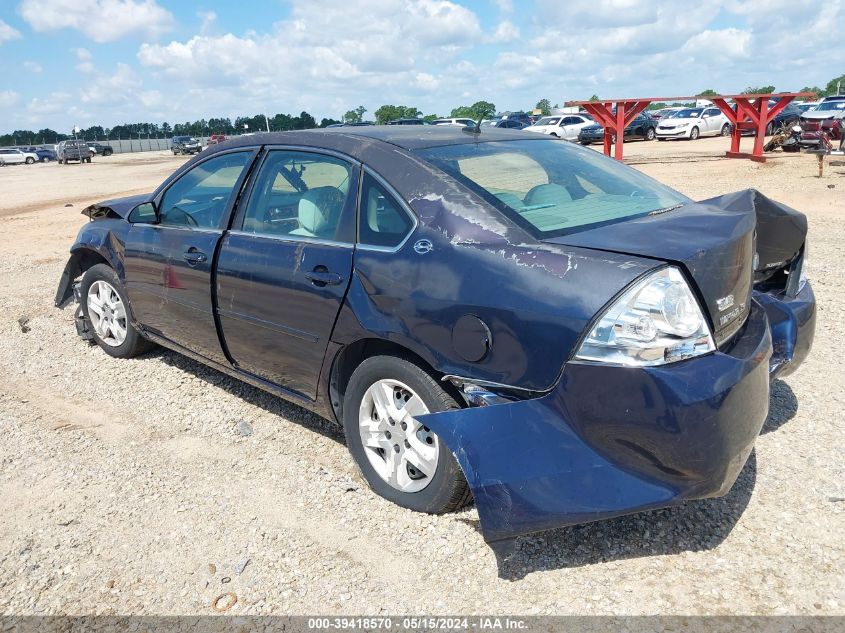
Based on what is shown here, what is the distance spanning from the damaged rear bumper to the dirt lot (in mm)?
363

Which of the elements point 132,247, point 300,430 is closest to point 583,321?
point 300,430

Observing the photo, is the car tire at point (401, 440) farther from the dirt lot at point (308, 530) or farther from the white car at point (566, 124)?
the white car at point (566, 124)

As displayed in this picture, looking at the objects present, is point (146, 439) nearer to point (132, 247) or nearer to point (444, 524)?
point (132, 247)

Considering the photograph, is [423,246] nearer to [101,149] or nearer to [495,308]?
[495,308]

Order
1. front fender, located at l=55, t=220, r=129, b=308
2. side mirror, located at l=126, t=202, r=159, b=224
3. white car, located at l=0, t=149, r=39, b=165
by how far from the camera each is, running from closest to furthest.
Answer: side mirror, located at l=126, t=202, r=159, b=224, front fender, located at l=55, t=220, r=129, b=308, white car, located at l=0, t=149, r=39, b=165

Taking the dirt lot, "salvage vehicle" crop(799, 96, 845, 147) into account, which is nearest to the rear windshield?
the dirt lot

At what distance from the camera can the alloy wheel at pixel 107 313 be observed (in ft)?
17.3

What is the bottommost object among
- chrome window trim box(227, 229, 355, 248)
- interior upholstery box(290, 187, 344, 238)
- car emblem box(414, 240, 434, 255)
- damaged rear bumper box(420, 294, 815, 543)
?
damaged rear bumper box(420, 294, 815, 543)

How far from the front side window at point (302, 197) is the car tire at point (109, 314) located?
1.74 meters

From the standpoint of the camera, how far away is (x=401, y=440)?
10.4 feet

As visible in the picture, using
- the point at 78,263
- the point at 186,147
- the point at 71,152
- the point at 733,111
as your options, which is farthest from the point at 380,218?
the point at 186,147

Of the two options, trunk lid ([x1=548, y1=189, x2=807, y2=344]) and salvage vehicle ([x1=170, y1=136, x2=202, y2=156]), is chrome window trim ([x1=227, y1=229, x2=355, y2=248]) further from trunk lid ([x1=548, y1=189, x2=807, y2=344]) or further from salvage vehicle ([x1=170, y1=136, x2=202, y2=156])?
salvage vehicle ([x1=170, y1=136, x2=202, y2=156])

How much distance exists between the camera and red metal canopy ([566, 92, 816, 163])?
20.2m

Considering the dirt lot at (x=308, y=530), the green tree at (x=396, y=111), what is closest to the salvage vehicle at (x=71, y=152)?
the green tree at (x=396, y=111)
